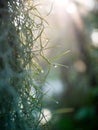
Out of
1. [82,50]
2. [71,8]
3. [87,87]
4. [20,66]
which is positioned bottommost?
[20,66]

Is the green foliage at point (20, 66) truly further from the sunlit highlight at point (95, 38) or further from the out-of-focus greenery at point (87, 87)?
the sunlit highlight at point (95, 38)

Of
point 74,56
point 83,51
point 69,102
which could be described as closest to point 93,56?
point 83,51

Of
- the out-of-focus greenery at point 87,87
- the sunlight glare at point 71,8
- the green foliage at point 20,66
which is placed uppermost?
the sunlight glare at point 71,8

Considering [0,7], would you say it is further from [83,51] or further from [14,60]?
[83,51]

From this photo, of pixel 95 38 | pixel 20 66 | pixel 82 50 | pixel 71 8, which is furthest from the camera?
pixel 82 50

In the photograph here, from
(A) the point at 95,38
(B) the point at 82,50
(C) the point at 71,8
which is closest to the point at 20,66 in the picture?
(C) the point at 71,8

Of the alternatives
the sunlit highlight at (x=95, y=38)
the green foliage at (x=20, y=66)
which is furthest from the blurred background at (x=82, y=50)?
the green foliage at (x=20, y=66)

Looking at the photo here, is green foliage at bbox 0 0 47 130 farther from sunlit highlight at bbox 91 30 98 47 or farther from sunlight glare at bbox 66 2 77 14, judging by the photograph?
sunlit highlight at bbox 91 30 98 47

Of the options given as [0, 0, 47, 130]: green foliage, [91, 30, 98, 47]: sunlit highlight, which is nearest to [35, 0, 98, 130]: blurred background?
[91, 30, 98, 47]: sunlit highlight

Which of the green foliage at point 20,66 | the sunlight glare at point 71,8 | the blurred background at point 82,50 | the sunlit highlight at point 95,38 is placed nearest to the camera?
the green foliage at point 20,66

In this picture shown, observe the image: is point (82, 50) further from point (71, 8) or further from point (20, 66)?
point (20, 66)

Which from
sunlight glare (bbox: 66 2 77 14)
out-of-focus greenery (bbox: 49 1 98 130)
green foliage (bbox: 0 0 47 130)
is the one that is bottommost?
green foliage (bbox: 0 0 47 130)

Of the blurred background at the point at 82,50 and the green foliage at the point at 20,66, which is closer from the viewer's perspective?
the green foliage at the point at 20,66
